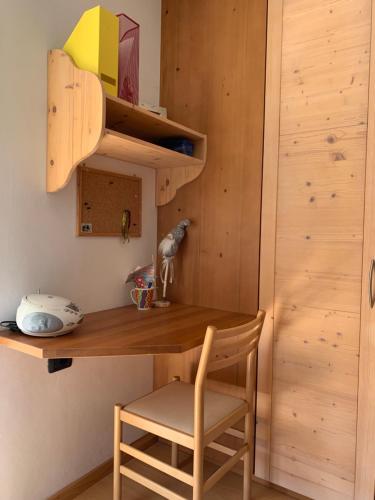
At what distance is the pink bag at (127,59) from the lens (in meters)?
1.50

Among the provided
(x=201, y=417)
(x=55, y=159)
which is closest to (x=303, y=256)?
(x=201, y=417)

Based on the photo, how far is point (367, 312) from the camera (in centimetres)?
147

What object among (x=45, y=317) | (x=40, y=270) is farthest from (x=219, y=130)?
(x=45, y=317)

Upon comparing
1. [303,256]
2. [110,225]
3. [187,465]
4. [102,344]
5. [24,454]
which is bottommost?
[187,465]

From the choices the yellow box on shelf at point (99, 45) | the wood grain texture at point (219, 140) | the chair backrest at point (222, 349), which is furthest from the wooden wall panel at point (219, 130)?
the yellow box on shelf at point (99, 45)

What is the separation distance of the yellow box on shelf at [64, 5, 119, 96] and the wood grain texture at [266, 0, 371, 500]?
0.77 meters

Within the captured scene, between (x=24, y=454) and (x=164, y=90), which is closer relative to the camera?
(x=24, y=454)

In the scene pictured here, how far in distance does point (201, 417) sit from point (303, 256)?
0.82 metres

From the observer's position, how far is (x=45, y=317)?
1227mm

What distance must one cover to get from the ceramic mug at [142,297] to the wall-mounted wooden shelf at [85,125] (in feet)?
2.12

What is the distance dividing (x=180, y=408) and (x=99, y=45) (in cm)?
142

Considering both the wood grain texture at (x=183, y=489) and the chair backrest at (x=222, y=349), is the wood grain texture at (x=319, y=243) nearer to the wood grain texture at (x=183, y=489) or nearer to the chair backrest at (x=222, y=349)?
the wood grain texture at (x=183, y=489)

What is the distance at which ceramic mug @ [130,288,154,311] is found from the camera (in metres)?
1.81

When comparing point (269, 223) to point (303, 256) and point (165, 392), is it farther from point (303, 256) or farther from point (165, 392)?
point (165, 392)
